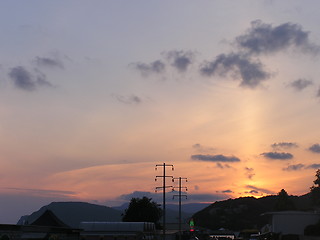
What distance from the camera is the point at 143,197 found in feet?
498

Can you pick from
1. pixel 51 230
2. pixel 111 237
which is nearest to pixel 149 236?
pixel 111 237

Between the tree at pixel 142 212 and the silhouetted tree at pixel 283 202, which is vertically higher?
the silhouetted tree at pixel 283 202

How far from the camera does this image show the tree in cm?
14550

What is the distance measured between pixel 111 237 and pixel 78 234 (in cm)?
1028

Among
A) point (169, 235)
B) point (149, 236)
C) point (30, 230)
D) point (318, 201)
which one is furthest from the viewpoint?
point (318, 201)

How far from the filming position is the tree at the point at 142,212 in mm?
145500

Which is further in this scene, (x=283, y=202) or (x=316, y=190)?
(x=283, y=202)

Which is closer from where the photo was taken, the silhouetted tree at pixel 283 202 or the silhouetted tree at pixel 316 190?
the silhouetted tree at pixel 316 190

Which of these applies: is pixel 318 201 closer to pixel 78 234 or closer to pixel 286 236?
pixel 286 236

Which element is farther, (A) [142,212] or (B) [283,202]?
(B) [283,202]

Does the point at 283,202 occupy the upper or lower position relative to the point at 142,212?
upper

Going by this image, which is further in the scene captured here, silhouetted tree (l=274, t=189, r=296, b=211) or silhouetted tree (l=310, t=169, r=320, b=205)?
silhouetted tree (l=274, t=189, r=296, b=211)

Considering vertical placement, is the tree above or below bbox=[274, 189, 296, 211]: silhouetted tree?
below

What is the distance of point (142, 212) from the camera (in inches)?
5773
